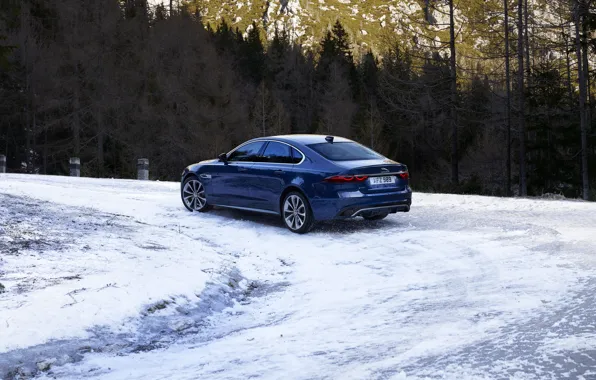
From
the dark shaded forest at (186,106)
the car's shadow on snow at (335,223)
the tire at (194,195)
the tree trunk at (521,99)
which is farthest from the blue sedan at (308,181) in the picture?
the tree trunk at (521,99)

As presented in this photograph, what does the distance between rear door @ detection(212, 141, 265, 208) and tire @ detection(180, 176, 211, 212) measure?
492 mm

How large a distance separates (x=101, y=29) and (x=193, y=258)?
38.8 metres

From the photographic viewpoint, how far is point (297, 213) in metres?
9.97

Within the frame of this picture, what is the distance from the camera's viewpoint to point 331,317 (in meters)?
5.43

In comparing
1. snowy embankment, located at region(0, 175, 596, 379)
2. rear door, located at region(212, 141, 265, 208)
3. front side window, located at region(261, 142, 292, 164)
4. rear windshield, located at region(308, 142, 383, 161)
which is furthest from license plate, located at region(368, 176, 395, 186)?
rear door, located at region(212, 141, 265, 208)

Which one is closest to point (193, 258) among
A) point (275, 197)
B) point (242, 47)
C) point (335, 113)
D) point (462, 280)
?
point (275, 197)

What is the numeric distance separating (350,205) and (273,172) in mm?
1610

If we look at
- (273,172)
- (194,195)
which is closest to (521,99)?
(194,195)

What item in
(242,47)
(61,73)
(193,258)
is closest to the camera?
(193,258)

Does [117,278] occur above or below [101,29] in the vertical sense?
below

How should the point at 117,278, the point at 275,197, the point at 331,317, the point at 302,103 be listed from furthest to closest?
the point at 302,103, the point at 275,197, the point at 117,278, the point at 331,317

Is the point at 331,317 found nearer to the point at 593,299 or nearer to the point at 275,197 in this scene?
the point at 593,299

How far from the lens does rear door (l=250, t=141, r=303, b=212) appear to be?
10164mm

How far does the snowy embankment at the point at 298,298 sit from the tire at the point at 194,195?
1149 millimetres
